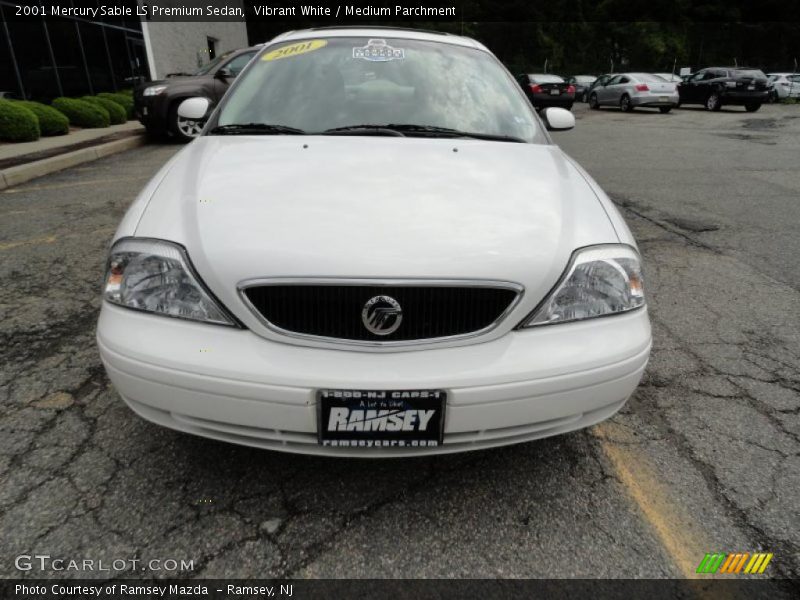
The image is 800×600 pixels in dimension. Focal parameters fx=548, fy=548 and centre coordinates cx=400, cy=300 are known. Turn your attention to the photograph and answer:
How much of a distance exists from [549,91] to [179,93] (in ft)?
45.8

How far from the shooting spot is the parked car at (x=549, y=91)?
1908 cm

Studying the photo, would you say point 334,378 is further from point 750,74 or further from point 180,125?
point 750,74

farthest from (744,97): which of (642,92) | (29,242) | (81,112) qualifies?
(29,242)

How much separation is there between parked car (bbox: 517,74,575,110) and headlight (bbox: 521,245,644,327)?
18.6 m

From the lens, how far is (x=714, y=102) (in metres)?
19.5

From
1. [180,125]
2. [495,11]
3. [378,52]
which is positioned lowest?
[180,125]

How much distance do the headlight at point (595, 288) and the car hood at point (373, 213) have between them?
45 millimetres

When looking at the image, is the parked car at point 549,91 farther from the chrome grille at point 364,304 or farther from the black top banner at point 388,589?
the black top banner at point 388,589

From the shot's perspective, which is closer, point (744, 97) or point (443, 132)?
point (443, 132)

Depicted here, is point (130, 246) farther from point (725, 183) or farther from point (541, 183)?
point (725, 183)

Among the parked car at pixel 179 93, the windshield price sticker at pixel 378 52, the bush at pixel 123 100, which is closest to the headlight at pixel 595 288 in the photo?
the windshield price sticker at pixel 378 52

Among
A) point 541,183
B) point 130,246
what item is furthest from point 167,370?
point 541,183

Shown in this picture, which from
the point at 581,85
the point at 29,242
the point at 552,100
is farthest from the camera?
the point at 581,85

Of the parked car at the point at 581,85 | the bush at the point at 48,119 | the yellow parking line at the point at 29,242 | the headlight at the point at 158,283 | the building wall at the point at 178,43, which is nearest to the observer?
the headlight at the point at 158,283
